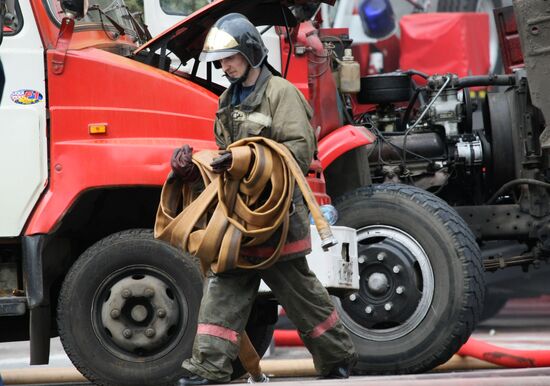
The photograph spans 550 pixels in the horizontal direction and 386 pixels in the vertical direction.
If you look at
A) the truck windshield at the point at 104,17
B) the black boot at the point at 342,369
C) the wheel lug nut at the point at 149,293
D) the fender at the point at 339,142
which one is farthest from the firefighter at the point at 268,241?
the fender at the point at 339,142

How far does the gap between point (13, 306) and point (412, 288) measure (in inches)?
96.4

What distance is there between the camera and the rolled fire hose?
670 cm

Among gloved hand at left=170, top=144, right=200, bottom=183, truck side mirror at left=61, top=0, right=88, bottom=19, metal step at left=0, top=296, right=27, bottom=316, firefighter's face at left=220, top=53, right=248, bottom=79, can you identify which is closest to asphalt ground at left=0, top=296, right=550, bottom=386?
gloved hand at left=170, top=144, right=200, bottom=183

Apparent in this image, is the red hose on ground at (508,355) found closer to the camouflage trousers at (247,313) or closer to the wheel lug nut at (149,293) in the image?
the camouflage trousers at (247,313)

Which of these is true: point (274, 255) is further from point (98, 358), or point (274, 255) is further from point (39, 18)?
point (39, 18)

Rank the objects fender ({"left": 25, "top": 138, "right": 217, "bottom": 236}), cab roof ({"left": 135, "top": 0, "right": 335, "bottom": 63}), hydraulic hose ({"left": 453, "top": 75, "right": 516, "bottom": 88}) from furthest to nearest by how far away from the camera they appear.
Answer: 1. hydraulic hose ({"left": 453, "top": 75, "right": 516, "bottom": 88})
2. cab roof ({"left": 135, "top": 0, "right": 335, "bottom": 63})
3. fender ({"left": 25, "top": 138, "right": 217, "bottom": 236})

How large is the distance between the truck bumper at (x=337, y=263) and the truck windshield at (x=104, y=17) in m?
1.92

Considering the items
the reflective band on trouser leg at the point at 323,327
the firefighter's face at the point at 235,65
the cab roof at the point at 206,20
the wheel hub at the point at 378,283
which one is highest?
the cab roof at the point at 206,20

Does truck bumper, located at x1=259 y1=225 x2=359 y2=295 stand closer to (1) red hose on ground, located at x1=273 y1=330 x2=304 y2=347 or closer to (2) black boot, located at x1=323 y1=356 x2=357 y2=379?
(2) black boot, located at x1=323 y1=356 x2=357 y2=379

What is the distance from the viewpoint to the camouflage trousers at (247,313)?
22.7ft

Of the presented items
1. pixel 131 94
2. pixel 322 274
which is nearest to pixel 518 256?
pixel 322 274

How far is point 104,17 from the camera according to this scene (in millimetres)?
8547

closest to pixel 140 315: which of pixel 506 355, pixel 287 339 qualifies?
pixel 506 355

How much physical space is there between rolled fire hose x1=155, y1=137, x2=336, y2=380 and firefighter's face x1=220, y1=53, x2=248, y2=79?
411 millimetres
